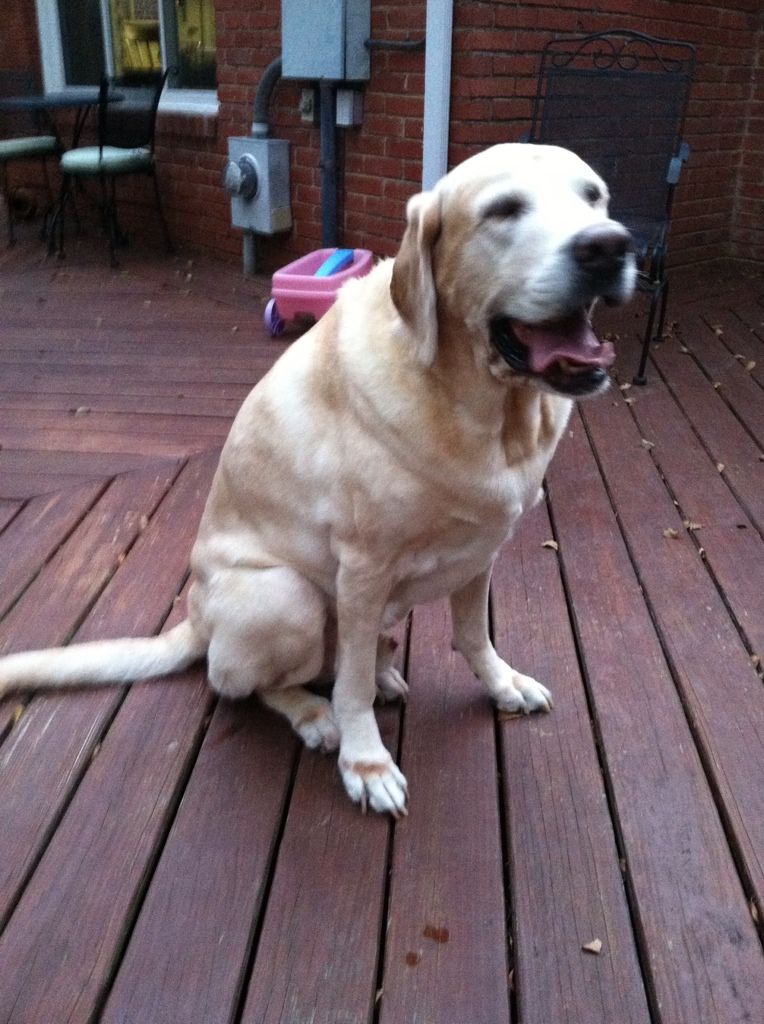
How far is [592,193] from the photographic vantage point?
1423mm

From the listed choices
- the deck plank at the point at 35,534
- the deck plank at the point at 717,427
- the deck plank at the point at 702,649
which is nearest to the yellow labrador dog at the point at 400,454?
the deck plank at the point at 702,649

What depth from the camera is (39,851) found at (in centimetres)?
152

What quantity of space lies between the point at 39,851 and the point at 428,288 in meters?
1.16

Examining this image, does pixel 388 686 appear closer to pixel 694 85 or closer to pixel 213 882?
pixel 213 882

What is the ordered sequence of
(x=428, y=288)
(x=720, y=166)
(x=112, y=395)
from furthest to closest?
(x=720, y=166) → (x=112, y=395) → (x=428, y=288)

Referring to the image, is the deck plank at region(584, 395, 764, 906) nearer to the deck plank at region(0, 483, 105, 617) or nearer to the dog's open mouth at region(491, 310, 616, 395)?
the dog's open mouth at region(491, 310, 616, 395)

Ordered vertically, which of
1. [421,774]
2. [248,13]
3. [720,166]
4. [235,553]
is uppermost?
[248,13]

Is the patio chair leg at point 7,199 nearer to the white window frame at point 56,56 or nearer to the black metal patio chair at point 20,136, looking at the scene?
the black metal patio chair at point 20,136

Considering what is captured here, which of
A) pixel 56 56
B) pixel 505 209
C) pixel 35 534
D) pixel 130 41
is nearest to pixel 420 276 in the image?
pixel 505 209

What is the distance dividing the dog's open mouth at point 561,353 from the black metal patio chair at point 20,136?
548 centimetres

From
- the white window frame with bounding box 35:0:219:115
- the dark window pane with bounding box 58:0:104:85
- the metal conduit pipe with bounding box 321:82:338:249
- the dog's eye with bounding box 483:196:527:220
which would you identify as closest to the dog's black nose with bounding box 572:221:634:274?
the dog's eye with bounding box 483:196:527:220

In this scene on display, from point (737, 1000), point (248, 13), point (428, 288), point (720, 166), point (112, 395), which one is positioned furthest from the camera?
point (720, 166)

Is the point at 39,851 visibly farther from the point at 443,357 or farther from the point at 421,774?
the point at 443,357

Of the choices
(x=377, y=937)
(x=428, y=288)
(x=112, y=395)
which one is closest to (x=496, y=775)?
(x=377, y=937)
